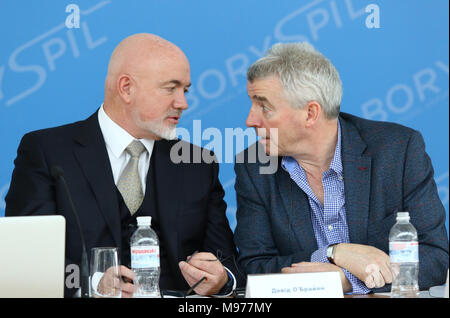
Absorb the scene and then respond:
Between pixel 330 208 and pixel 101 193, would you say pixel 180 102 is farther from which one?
pixel 330 208

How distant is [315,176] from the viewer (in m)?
2.80

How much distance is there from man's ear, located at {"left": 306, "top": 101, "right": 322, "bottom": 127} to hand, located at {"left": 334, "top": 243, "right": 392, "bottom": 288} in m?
0.56

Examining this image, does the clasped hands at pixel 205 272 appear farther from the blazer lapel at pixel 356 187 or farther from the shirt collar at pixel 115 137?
the shirt collar at pixel 115 137

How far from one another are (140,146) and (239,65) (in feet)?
2.85

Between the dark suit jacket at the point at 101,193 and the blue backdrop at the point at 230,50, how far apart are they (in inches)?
24.0

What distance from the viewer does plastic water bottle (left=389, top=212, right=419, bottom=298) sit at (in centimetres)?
209

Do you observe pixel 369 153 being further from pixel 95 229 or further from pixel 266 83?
pixel 95 229

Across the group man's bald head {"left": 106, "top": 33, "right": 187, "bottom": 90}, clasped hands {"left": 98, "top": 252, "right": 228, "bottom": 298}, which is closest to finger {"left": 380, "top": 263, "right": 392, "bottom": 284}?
clasped hands {"left": 98, "top": 252, "right": 228, "bottom": 298}

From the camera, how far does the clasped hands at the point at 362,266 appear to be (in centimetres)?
234

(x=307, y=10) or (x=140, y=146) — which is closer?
(x=140, y=146)

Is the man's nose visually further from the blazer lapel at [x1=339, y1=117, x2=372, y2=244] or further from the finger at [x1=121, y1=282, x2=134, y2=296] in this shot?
the finger at [x1=121, y1=282, x2=134, y2=296]
